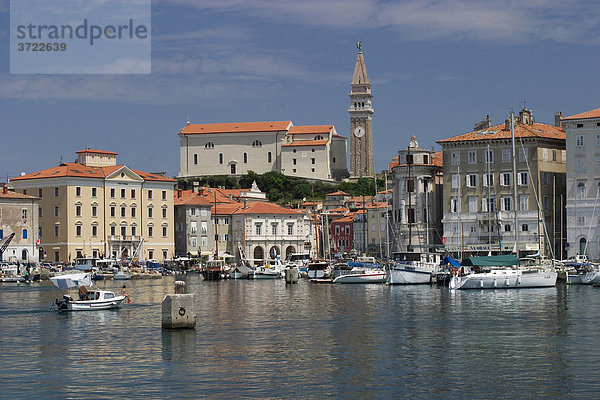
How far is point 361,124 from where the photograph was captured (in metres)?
191

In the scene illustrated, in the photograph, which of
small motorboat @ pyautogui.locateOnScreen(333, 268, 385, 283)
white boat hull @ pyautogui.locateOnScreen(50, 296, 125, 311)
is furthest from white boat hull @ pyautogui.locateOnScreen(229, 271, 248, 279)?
white boat hull @ pyautogui.locateOnScreen(50, 296, 125, 311)

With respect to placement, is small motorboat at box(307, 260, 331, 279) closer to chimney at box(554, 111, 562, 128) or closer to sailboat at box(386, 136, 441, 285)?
sailboat at box(386, 136, 441, 285)

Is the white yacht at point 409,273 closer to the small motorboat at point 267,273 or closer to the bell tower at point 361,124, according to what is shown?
the small motorboat at point 267,273

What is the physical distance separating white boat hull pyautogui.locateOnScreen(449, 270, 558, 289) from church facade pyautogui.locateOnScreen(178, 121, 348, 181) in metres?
111

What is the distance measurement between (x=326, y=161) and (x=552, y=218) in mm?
87114

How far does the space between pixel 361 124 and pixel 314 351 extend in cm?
15733

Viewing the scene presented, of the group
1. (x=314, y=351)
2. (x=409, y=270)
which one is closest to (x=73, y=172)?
(x=409, y=270)

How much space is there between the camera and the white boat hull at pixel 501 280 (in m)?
68.4

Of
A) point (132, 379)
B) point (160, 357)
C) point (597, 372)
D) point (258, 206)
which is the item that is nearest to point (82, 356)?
point (160, 357)

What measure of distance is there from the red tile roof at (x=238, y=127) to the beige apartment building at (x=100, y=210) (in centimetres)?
5286

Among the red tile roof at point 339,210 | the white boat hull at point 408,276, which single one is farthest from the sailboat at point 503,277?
the red tile roof at point 339,210

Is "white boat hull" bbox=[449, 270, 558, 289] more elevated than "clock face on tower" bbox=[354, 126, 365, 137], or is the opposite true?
Result: "clock face on tower" bbox=[354, 126, 365, 137]

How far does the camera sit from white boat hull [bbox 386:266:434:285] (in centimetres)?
7662

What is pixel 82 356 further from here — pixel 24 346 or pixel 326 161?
pixel 326 161
